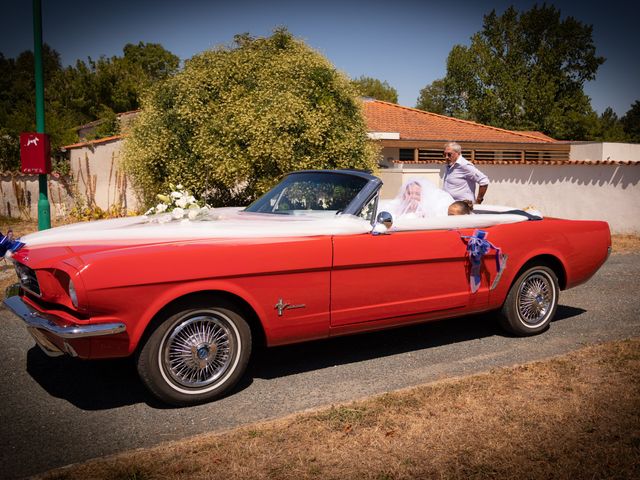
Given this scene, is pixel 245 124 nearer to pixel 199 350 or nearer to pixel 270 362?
pixel 270 362

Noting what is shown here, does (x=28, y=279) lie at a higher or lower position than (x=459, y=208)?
lower

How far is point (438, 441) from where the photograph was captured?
325cm

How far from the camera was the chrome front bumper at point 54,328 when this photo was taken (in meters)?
3.37

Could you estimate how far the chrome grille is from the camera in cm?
383

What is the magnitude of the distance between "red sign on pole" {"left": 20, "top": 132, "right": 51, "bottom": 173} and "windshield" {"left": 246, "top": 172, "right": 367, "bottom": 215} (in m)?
5.89

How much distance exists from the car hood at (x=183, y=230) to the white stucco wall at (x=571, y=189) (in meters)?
11.6

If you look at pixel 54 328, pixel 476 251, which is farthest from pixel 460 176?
pixel 54 328

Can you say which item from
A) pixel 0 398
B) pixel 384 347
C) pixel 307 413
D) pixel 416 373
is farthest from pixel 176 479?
pixel 384 347

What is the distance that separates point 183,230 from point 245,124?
858 cm

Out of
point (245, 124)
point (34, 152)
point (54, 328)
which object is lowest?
point (54, 328)

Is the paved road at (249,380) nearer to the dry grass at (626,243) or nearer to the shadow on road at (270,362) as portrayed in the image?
the shadow on road at (270,362)

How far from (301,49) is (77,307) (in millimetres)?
11995

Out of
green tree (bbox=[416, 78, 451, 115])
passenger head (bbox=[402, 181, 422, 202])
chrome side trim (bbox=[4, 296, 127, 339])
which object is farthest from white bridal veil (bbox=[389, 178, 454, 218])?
green tree (bbox=[416, 78, 451, 115])

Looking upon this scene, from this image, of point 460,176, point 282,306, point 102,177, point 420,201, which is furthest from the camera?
point 102,177
